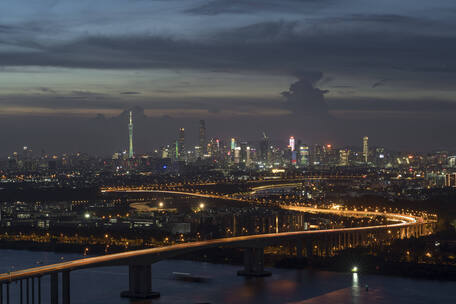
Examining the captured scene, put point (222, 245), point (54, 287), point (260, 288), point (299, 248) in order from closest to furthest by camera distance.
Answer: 1. point (54, 287)
2. point (260, 288)
3. point (222, 245)
4. point (299, 248)

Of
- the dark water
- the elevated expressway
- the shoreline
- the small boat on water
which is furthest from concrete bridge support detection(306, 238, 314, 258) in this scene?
the small boat on water

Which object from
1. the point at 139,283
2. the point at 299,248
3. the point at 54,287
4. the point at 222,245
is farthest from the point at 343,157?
the point at 54,287

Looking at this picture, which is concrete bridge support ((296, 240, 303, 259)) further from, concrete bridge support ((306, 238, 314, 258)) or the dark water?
the dark water

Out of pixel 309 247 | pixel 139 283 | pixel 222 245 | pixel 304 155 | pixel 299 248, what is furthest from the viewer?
pixel 304 155

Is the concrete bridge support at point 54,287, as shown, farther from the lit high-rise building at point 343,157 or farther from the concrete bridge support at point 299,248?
the lit high-rise building at point 343,157

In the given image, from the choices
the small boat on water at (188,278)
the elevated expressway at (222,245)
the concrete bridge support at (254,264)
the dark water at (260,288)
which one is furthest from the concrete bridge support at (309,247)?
the small boat on water at (188,278)

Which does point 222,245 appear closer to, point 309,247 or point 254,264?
point 254,264

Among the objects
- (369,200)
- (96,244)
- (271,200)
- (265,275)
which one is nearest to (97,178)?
(271,200)
